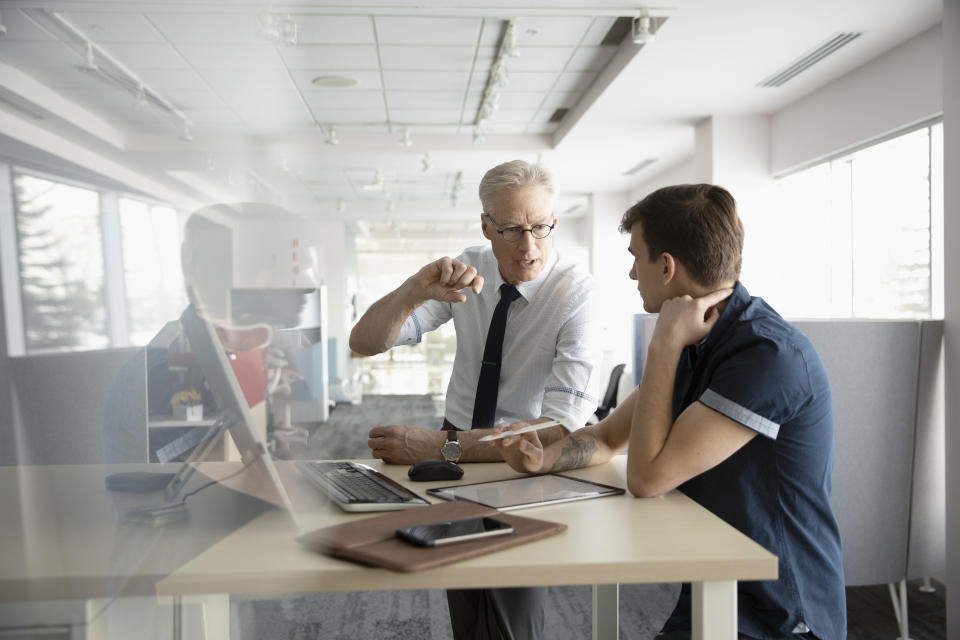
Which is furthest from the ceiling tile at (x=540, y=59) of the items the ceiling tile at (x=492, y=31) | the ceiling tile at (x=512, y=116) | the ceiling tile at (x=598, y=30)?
the ceiling tile at (x=512, y=116)

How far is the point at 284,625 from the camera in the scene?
1.47 ft

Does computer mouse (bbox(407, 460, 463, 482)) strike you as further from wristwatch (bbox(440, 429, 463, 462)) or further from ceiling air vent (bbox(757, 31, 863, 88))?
ceiling air vent (bbox(757, 31, 863, 88))

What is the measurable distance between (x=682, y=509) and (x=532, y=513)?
0.78 ft

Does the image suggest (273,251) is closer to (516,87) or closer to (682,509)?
(682,509)

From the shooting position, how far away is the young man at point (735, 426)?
1.16m

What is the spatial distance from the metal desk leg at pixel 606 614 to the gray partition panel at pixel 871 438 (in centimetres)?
145

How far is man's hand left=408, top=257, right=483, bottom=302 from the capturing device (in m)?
1.19

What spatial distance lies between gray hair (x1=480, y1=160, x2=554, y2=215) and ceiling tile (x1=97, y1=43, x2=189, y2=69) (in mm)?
1351

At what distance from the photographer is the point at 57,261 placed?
0.27 metres

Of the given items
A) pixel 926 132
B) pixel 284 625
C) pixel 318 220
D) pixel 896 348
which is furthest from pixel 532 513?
pixel 926 132

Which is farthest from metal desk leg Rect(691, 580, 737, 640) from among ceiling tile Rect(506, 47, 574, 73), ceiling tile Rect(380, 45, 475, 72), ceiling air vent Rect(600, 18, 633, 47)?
ceiling tile Rect(506, 47, 574, 73)

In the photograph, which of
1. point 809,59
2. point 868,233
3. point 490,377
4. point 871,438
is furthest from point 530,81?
point 490,377

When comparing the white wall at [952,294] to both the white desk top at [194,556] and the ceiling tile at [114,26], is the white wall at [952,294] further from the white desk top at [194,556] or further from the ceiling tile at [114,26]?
the ceiling tile at [114,26]

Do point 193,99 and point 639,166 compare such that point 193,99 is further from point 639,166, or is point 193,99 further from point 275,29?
point 639,166
